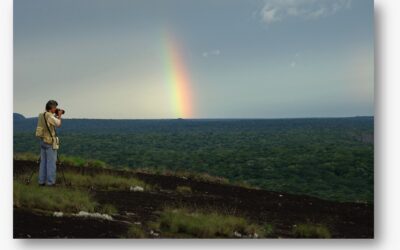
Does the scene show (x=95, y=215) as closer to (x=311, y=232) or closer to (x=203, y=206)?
(x=203, y=206)

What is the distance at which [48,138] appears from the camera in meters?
9.10

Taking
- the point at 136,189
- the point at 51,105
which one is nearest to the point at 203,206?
the point at 136,189

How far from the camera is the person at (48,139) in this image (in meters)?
8.97

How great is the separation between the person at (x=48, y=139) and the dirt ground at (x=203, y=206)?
0.77m

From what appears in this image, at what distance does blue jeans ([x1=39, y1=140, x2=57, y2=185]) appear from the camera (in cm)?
916

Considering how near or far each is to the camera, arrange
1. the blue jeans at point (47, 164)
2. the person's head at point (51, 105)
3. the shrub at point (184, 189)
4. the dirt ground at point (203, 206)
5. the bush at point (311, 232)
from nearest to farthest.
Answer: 1. the dirt ground at point (203, 206)
2. the bush at point (311, 232)
3. the person's head at point (51, 105)
4. the blue jeans at point (47, 164)
5. the shrub at point (184, 189)

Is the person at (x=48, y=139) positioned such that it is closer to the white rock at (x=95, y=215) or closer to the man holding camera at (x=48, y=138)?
the man holding camera at (x=48, y=138)

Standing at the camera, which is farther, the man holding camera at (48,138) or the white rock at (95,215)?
the man holding camera at (48,138)

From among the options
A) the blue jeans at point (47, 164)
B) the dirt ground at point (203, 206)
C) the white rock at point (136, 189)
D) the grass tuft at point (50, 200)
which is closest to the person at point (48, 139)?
the blue jeans at point (47, 164)

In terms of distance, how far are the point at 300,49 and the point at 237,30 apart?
3.74 ft

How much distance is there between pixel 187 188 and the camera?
11078mm

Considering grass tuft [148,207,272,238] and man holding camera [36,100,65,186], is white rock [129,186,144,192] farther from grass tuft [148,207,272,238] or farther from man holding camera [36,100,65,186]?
grass tuft [148,207,272,238]

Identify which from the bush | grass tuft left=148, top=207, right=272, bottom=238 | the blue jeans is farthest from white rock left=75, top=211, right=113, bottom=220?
the bush
